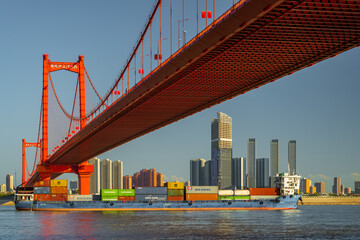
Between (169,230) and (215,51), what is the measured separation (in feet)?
66.3

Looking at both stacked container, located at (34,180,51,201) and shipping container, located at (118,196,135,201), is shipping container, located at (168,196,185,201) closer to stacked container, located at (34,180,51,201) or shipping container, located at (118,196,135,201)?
shipping container, located at (118,196,135,201)

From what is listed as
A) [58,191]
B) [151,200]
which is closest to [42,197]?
[58,191]

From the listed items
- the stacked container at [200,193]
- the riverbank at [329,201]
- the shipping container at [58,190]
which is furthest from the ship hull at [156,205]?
the riverbank at [329,201]

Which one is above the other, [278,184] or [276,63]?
[276,63]

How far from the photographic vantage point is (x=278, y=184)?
9894 cm

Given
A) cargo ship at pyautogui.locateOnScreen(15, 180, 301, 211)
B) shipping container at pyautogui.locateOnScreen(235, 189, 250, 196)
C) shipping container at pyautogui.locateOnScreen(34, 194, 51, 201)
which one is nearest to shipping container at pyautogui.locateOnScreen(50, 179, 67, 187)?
cargo ship at pyautogui.locateOnScreen(15, 180, 301, 211)

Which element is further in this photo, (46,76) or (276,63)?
(46,76)

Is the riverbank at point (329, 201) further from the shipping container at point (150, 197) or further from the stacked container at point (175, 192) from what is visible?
the shipping container at point (150, 197)

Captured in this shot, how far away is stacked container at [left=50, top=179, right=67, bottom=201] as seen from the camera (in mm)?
87812

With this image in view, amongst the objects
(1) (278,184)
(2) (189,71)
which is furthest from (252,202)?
(2) (189,71)

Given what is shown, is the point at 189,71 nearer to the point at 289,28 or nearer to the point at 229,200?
the point at 289,28

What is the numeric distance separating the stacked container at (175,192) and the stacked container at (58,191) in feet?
53.1

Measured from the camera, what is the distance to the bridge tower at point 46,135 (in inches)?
3625

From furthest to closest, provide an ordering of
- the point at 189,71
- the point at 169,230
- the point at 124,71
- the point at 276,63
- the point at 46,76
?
the point at 46,76 < the point at 124,71 < the point at 169,230 < the point at 189,71 < the point at 276,63
